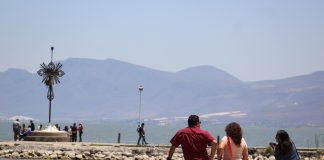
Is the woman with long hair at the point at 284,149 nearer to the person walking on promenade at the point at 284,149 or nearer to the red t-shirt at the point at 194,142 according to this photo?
the person walking on promenade at the point at 284,149

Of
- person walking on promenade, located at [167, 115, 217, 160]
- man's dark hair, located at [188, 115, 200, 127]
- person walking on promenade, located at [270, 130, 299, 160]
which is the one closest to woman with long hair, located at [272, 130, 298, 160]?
person walking on promenade, located at [270, 130, 299, 160]

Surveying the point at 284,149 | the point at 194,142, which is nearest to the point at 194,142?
the point at 194,142

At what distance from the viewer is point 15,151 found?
112 ft

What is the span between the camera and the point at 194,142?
11875 millimetres

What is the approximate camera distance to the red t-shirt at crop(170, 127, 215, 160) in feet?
38.9

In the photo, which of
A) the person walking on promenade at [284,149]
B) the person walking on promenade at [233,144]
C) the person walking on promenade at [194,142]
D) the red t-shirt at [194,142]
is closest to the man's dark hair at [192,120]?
the person walking on promenade at [194,142]

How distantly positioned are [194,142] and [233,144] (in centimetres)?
72

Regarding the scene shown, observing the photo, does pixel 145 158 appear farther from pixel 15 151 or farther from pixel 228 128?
pixel 228 128

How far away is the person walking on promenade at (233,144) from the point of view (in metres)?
11.4

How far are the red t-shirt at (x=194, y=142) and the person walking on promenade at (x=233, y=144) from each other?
1.44 feet

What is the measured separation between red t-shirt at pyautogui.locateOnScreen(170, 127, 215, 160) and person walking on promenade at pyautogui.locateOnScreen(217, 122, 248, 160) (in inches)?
17.2

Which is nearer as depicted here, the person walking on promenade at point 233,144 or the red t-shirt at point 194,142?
the person walking on promenade at point 233,144

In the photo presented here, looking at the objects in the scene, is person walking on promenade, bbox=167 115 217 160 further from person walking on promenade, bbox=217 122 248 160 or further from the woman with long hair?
the woman with long hair

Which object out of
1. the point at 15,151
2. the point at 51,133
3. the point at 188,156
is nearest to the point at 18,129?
the point at 51,133
